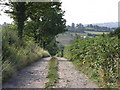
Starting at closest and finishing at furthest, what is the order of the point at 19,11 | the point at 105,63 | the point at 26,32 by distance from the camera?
the point at 105,63
the point at 19,11
the point at 26,32

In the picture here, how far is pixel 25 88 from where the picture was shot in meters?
6.52

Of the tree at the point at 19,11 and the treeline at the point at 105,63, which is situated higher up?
the tree at the point at 19,11

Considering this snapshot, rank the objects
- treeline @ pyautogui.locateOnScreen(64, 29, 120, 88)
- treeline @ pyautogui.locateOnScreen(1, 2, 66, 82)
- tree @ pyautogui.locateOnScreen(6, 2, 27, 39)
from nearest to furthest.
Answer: treeline @ pyautogui.locateOnScreen(64, 29, 120, 88) → treeline @ pyautogui.locateOnScreen(1, 2, 66, 82) → tree @ pyautogui.locateOnScreen(6, 2, 27, 39)

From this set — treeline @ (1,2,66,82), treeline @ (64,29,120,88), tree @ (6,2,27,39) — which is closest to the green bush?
treeline @ (64,29,120,88)

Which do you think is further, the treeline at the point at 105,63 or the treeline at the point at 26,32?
the treeline at the point at 26,32

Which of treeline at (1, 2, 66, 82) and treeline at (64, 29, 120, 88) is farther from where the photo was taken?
treeline at (1, 2, 66, 82)

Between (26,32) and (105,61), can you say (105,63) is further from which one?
(26,32)

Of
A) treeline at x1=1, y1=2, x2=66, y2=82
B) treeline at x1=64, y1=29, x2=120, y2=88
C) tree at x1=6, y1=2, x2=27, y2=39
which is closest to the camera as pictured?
treeline at x1=64, y1=29, x2=120, y2=88

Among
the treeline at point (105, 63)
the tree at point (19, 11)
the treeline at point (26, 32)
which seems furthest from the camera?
the tree at point (19, 11)

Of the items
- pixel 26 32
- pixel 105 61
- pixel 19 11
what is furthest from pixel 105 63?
pixel 26 32

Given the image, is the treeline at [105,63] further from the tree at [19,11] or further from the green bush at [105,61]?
the tree at [19,11]

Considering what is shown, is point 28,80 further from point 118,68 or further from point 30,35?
point 30,35

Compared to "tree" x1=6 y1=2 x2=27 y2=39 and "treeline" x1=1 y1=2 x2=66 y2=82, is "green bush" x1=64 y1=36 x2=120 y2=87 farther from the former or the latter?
"tree" x1=6 y1=2 x2=27 y2=39

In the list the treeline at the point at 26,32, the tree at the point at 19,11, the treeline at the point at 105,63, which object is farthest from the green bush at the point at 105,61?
the tree at the point at 19,11
